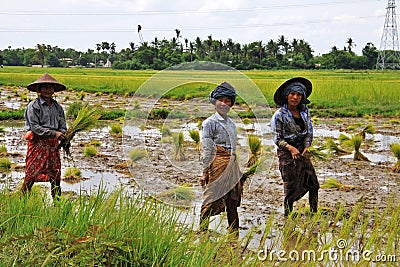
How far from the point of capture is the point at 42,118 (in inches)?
172

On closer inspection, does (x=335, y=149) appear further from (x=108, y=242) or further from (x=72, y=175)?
(x=108, y=242)

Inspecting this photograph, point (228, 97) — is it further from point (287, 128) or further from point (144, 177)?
point (144, 177)

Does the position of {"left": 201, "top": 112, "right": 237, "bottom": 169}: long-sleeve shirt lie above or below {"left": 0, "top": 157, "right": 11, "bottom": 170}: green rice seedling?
above

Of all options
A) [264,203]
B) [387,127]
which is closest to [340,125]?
[387,127]

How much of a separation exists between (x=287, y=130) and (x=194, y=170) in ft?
7.89

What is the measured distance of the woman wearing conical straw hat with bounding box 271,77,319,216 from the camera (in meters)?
4.14

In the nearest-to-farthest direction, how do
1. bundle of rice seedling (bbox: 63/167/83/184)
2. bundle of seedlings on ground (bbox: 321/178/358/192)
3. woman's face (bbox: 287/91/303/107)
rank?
woman's face (bbox: 287/91/303/107) → bundle of seedlings on ground (bbox: 321/178/358/192) → bundle of rice seedling (bbox: 63/167/83/184)

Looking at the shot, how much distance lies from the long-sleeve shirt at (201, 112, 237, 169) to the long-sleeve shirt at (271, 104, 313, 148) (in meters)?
0.58

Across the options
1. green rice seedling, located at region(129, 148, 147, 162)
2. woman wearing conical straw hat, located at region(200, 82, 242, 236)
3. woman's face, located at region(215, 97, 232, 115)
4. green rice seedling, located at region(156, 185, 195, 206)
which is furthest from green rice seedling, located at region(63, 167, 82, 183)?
woman's face, located at region(215, 97, 232, 115)

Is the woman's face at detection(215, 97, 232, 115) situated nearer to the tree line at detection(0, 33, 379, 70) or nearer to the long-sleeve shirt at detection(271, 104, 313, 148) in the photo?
the long-sleeve shirt at detection(271, 104, 313, 148)

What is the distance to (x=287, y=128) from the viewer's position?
13.6 ft

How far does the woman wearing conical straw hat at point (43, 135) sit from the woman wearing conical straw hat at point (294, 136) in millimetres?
1806

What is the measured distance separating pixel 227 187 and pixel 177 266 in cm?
149

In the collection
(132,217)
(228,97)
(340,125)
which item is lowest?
(340,125)
